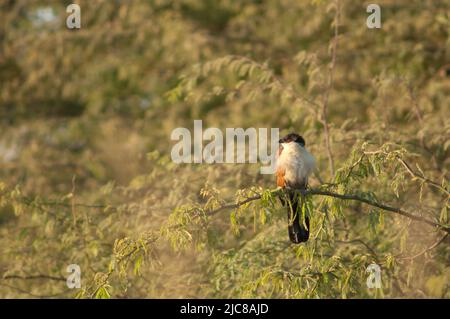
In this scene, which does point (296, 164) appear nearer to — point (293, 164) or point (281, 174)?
point (293, 164)

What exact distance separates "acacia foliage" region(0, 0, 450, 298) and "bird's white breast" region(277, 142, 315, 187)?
0.25 meters

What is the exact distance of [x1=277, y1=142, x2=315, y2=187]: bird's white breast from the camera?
527cm

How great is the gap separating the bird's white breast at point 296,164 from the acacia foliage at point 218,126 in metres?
0.25

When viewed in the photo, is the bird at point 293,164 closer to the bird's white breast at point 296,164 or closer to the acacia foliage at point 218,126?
the bird's white breast at point 296,164

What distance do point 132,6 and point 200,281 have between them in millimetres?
5950

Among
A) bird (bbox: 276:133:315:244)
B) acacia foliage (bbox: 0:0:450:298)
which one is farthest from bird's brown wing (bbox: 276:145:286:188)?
acacia foliage (bbox: 0:0:450:298)

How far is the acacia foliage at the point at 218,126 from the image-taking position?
468cm

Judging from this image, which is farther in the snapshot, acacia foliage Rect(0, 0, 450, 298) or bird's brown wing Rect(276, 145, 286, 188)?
bird's brown wing Rect(276, 145, 286, 188)

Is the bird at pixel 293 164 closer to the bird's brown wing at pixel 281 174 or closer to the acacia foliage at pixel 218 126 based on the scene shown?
the bird's brown wing at pixel 281 174

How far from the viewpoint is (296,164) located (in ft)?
17.3

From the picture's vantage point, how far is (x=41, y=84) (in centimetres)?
1231

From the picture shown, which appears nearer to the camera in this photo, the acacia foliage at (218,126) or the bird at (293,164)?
the acacia foliage at (218,126)

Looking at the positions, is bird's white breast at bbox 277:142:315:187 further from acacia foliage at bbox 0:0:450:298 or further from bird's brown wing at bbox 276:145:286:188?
acacia foliage at bbox 0:0:450:298

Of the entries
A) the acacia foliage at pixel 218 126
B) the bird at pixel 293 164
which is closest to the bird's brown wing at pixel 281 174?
the bird at pixel 293 164
